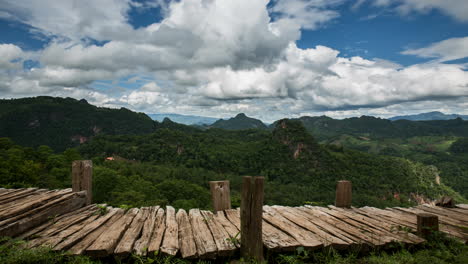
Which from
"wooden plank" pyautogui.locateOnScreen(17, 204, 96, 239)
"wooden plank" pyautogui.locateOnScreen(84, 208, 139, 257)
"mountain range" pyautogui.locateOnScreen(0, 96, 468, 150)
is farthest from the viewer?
"mountain range" pyautogui.locateOnScreen(0, 96, 468, 150)

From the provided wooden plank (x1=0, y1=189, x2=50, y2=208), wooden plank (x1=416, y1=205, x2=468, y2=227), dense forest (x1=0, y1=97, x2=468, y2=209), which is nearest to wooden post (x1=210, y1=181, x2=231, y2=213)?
wooden plank (x1=0, y1=189, x2=50, y2=208)

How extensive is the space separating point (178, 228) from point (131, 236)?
2.94 feet

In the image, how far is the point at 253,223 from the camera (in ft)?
11.7

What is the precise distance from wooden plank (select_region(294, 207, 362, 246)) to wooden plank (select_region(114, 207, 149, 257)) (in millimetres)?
3639

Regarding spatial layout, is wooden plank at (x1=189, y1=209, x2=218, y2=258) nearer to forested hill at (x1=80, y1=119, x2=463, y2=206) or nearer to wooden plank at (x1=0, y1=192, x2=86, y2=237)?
wooden plank at (x1=0, y1=192, x2=86, y2=237)

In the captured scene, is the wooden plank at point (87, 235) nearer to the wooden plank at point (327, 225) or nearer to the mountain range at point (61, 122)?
the wooden plank at point (327, 225)

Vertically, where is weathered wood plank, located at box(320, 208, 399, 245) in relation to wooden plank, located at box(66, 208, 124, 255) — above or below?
below

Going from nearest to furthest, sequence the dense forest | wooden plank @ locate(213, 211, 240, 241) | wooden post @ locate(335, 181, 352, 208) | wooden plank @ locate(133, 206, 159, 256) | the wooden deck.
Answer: wooden plank @ locate(133, 206, 159, 256)
the wooden deck
wooden plank @ locate(213, 211, 240, 241)
wooden post @ locate(335, 181, 352, 208)
the dense forest

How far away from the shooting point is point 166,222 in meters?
4.86

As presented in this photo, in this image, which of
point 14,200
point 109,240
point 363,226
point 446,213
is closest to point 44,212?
point 14,200

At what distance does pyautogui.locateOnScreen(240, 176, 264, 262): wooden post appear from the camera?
3.57 meters

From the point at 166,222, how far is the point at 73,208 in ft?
7.67

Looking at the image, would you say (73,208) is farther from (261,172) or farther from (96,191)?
(261,172)

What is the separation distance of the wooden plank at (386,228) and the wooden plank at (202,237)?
3534mm
